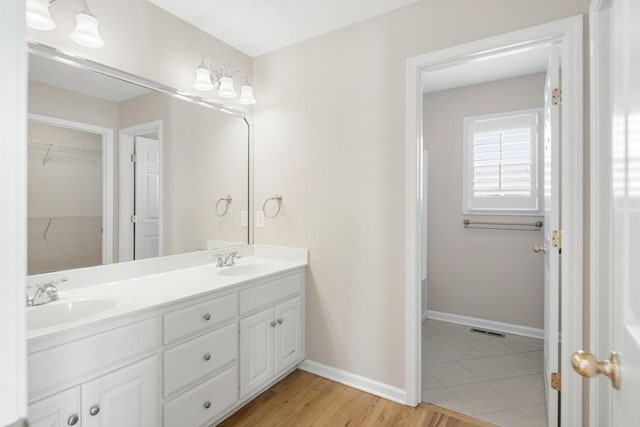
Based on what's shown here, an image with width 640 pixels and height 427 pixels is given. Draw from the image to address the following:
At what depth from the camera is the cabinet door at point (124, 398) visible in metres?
1.27

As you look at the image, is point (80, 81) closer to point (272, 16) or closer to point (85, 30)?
point (85, 30)

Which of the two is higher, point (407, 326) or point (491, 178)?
point (491, 178)

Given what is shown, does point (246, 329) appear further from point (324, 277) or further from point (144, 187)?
point (144, 187)

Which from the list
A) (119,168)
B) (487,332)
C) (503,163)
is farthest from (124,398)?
(503,163)

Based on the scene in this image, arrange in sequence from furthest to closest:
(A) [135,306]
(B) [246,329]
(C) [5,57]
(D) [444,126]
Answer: (D) [444,126] < (B) [246,329] < (A) [135,306] < (C) [5,57]

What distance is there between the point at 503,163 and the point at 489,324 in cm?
163

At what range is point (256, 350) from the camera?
202 cm

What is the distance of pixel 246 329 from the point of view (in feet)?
6.39

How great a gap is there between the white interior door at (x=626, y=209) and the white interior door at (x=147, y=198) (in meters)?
2.18

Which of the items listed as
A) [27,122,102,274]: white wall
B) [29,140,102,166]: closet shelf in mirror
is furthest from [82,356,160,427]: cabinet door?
[29,140,102,166]: closet shelf in mirror

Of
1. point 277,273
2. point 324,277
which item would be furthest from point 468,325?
point 277,273

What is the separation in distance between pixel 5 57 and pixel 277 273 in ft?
5.96

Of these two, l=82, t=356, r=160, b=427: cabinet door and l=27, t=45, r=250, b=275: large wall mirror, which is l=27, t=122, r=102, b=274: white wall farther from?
l=82, t=356, r=160, b=427: cabinet door

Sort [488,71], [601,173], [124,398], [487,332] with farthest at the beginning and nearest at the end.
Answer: [487,332] → [488,71] → [124,398] → [601,173]
